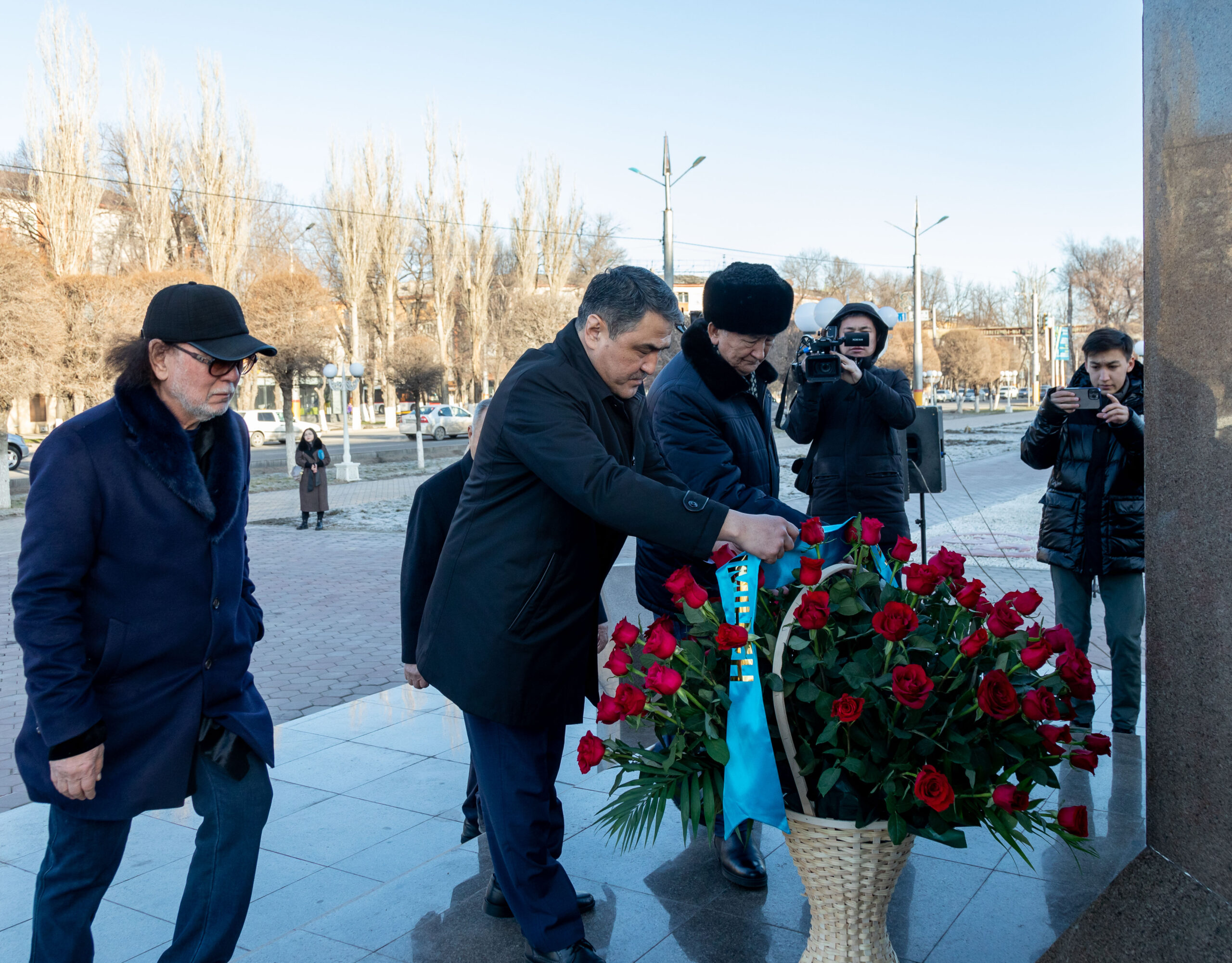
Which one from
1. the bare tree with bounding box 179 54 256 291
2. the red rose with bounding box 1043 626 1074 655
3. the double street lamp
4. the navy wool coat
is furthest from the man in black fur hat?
the bare tree with bounding box 179 54 256 291

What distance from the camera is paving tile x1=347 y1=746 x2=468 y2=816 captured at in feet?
13.8

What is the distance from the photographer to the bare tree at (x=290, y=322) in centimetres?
2742

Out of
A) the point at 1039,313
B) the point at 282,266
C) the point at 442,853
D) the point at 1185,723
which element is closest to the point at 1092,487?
the point at 1185,723

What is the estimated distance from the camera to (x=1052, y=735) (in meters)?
2.09

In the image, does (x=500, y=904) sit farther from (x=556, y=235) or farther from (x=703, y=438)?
(x=556, y=235)

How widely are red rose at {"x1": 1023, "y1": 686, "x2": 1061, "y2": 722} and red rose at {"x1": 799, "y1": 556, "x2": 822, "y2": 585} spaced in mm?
476

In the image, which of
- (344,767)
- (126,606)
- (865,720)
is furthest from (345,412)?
(865,720)

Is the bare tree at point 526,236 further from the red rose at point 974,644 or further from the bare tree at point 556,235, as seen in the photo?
the red rose at point 974,644

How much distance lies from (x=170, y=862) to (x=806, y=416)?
3.06 metres

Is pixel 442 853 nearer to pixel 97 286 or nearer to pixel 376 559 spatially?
pixel 376 559

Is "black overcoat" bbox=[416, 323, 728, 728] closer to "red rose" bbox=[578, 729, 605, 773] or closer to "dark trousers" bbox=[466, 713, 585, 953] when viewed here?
"dark trousers" bbox=[466, 713, 585, 953]

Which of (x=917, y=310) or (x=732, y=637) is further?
(x=917, y=310)

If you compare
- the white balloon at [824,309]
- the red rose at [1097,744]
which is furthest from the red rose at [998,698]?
the white balloon at [824,309]

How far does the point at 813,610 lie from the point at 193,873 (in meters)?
1.64
